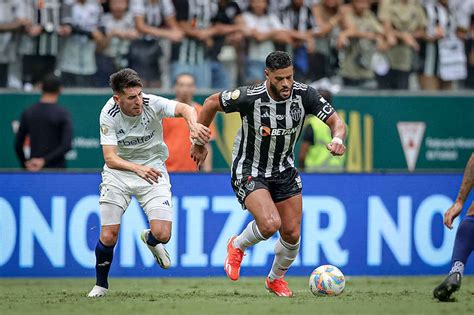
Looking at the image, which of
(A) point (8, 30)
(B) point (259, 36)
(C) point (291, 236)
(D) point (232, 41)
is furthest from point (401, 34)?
(C) point (291, 236)

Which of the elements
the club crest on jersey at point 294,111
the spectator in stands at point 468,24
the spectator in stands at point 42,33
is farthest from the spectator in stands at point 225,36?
the club crest on jersey at point 294,111

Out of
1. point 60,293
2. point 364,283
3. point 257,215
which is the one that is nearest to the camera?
point 257,215

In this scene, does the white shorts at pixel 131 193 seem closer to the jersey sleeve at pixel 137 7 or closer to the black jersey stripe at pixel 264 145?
the black jersey stripe at pixel 264 145

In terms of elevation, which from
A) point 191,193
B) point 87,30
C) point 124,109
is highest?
point 87,30

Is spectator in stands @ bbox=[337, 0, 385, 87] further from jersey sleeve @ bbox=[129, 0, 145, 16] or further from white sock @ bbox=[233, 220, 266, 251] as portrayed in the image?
white sock @ bbox=[233, 220, 266, 251]

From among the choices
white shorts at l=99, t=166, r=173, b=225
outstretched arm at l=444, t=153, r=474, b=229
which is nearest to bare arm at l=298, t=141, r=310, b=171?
white shorts at l=99, t=166, r=173, b=225

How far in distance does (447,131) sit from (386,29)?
2.24 m

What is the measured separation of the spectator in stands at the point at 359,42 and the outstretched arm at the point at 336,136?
7755 mm

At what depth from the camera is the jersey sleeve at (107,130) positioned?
10164 millimetres

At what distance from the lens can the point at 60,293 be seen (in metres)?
11.0

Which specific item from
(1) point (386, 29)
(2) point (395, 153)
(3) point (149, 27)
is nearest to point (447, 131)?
(2) point (395, 153)

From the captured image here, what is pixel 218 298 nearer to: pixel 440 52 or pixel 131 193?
pixel 131 193

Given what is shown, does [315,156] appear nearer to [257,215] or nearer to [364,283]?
[364,283]

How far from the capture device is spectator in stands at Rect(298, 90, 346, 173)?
1516 cm
